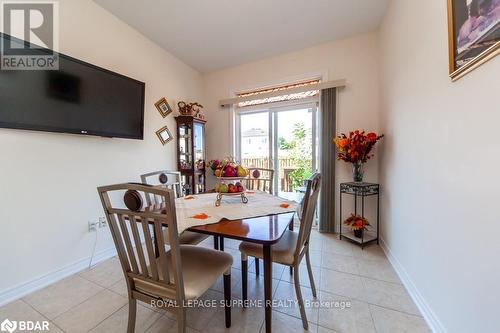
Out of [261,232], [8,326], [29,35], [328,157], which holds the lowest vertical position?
[8,326]

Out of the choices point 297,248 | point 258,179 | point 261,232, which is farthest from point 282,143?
point 261,232

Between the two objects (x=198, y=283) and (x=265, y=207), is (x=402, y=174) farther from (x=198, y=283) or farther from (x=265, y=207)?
(x=198, y=283)

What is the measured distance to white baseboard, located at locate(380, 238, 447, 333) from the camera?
3.91 feet

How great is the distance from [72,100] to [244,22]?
6.50 ft

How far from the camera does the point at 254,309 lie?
1429 millimetres

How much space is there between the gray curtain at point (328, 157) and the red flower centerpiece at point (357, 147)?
290 mm

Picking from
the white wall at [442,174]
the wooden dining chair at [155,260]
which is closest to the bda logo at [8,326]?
the wooden dining chair at [155,260]

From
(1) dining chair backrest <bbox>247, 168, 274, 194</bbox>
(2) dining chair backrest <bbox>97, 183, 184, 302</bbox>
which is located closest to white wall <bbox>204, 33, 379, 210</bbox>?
(1) dining chair backrest <bbox>247, 168, 274, 194</bbox>

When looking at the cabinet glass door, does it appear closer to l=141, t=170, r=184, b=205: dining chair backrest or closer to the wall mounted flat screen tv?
l=141, t=170, r=184, b=205: dining chair backrest

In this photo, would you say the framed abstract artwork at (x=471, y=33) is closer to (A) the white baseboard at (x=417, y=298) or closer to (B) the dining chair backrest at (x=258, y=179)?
(A) the white baseboard at (x=417, y=298)

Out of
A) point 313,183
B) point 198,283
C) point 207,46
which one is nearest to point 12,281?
point 198,283

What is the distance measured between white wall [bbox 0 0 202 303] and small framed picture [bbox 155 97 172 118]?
96 millimetres

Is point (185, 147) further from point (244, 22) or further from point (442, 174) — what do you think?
point (442, 174)

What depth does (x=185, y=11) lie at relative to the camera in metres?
2.14
